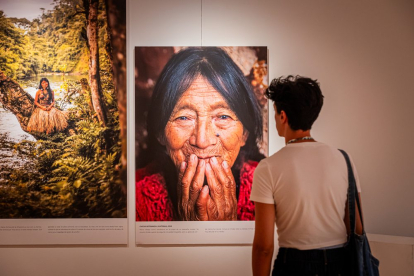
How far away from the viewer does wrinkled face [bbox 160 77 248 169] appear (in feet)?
9.29

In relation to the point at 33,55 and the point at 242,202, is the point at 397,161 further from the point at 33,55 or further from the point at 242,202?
the point at 33,55

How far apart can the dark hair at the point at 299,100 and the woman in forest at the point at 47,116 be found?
205cm

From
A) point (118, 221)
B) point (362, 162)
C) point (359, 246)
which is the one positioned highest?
point (362, 162)

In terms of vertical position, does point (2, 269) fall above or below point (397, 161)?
below

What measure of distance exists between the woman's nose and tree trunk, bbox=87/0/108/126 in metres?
0.77

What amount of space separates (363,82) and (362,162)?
0.69 metres

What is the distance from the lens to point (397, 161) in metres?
2.90

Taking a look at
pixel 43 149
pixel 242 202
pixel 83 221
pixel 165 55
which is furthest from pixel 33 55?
pixel 242 202

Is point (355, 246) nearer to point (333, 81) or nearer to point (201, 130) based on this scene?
point (201, 130)

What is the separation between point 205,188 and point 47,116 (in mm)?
1481

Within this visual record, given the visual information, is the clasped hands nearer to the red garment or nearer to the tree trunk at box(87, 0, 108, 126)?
the red garment

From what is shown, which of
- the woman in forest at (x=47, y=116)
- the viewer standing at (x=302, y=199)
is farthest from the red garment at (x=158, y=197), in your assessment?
the viewer standing at (x=302, y=199)

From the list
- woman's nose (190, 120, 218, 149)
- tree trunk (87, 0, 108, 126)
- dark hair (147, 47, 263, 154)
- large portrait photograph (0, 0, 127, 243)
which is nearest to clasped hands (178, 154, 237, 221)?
woman's nose (190, 120, 218, 149)

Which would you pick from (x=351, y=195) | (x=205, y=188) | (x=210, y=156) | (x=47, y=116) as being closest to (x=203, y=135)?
(x=210, y=156)
